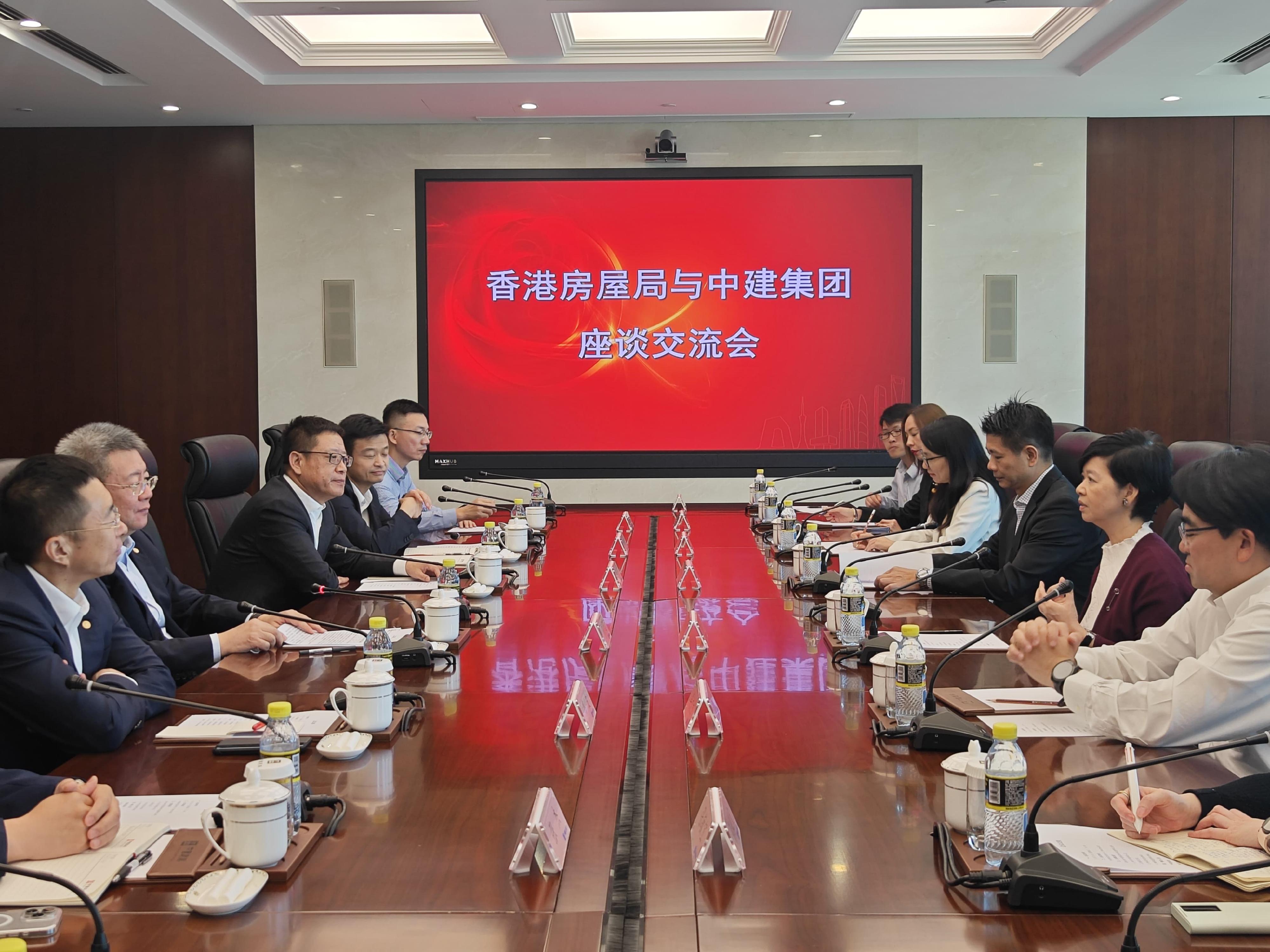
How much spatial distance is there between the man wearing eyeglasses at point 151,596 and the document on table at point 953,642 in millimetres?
1525

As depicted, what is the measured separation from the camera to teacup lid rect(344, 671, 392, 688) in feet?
6.56

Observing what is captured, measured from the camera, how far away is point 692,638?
2.73 meters

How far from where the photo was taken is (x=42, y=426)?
704 cm

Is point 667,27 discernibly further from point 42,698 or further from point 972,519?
point 42,698

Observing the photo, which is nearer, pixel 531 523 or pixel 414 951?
pixel 414 951

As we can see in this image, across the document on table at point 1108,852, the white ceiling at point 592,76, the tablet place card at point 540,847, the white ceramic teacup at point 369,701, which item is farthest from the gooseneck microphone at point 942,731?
the white ceiling at point 592,76

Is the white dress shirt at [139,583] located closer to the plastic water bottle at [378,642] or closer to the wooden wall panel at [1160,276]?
the plastic water bottle at [378,642]

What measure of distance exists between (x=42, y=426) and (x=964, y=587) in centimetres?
590

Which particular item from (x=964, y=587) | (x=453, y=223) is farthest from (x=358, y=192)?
(x=964, y=587)

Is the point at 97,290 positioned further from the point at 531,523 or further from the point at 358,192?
the point at 531,523

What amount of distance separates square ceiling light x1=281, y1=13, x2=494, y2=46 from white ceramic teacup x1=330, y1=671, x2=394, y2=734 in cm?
454

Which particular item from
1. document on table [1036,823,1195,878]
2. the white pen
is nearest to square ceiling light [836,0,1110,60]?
the white pen

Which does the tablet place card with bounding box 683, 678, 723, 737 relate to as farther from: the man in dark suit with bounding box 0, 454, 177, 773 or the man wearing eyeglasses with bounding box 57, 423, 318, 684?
the man wearing eyeglasses with bounding box 57, 423, 318, 684

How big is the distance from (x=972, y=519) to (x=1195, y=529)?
2169 mm
